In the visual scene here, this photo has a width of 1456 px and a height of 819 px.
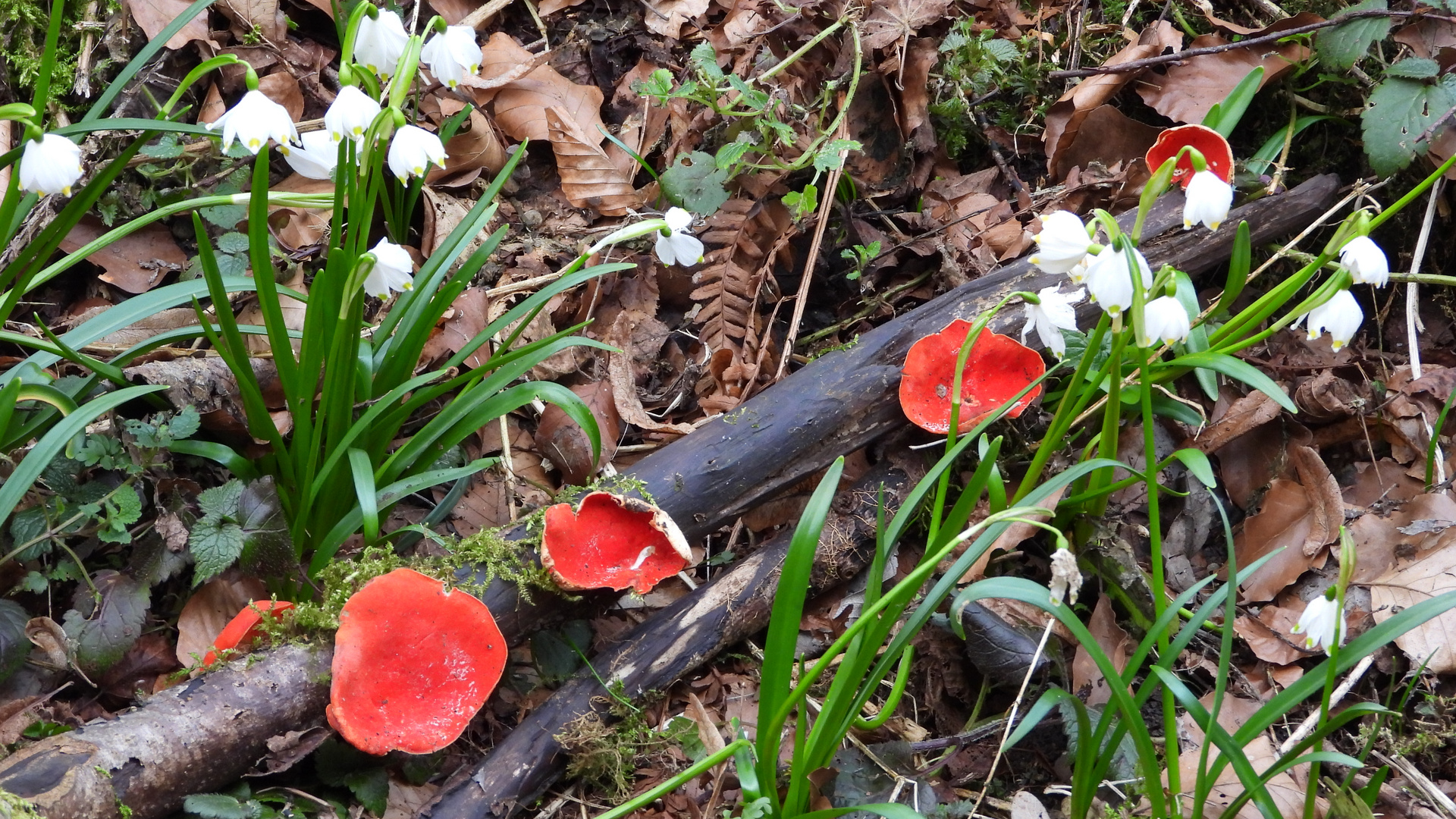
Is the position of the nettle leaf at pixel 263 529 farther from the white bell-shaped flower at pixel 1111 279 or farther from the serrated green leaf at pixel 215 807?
the white bell-shaped flower at pixel 1111 279

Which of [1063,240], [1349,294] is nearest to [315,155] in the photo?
[1063,240]

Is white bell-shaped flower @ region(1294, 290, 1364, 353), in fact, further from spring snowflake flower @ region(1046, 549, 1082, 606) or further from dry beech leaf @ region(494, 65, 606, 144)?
dry beech leaf @ region(494, 65, 606, 144)

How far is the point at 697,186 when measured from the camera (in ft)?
9.00

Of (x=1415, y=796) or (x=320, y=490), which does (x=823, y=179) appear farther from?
(x=1415, y=796)

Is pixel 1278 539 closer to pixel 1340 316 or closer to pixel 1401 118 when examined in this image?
pixel 1340 316

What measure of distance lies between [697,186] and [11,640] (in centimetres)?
194

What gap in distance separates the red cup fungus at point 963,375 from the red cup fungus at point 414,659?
113 cm

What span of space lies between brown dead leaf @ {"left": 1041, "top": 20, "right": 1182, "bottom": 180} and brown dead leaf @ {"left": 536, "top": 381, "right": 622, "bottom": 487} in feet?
5.19

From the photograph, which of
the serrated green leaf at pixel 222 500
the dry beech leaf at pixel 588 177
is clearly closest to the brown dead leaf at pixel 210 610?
the serrated green leaf at pixel 222 500

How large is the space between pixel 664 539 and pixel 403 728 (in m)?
0.63

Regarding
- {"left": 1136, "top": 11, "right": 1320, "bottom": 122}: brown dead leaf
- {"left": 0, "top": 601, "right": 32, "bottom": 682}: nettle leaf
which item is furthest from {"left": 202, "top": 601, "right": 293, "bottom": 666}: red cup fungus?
{"left": 1136, "top": 11, "right": 1320, "bottom": 122}: brown dead leaf

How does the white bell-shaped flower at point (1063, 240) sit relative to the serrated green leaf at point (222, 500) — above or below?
above

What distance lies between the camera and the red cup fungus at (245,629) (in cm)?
185

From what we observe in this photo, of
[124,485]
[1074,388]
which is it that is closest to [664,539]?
[1074,388]
